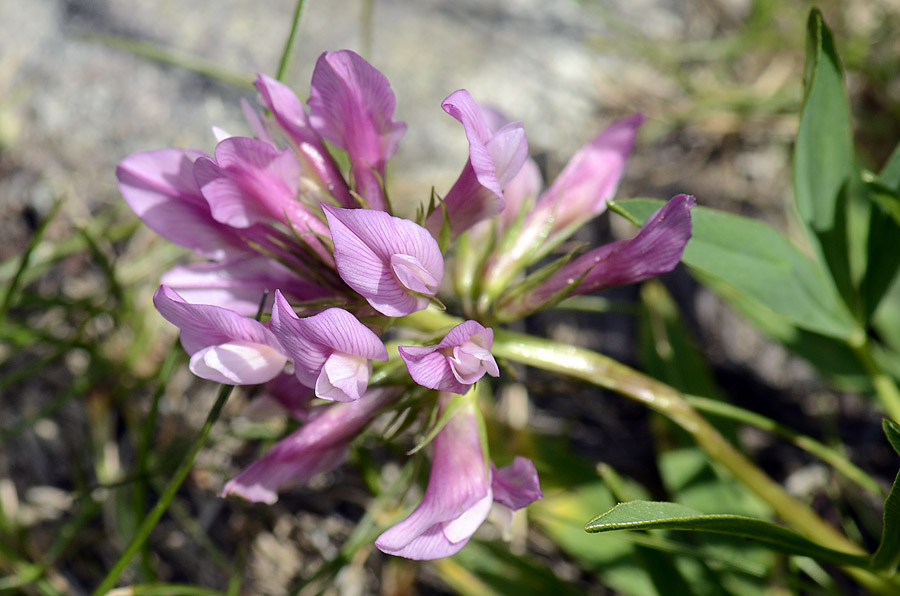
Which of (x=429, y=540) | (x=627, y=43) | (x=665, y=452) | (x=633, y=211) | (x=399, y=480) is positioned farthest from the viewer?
(x=627, y=43)

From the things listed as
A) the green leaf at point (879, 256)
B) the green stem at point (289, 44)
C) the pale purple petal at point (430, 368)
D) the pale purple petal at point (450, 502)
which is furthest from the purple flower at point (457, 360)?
the green leaf at point (879, 256)

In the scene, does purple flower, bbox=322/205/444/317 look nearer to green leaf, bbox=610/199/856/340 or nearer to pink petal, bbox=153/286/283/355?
pink petal, bbox=153/286/283/355

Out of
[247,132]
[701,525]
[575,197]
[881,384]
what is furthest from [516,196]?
[247,132]

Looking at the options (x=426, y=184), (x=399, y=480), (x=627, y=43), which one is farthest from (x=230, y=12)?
(x=399, y=480)

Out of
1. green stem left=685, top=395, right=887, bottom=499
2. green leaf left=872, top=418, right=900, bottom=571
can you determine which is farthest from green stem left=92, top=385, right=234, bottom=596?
green leaf left=872, top=418, right=900, bottom=571

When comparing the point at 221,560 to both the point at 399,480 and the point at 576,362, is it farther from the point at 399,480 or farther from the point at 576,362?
the point at 576,362

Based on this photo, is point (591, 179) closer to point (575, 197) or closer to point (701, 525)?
point (575, 197)
